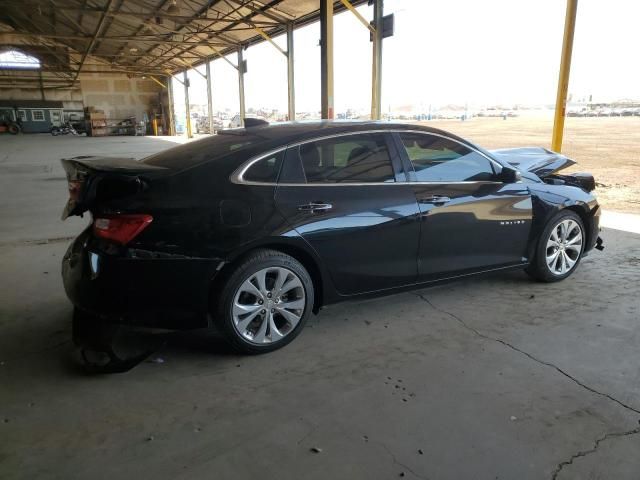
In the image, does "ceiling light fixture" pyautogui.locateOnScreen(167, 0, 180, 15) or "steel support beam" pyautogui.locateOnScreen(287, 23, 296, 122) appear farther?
"steel support beam" pyautogui.locateOnScreen(287, 23, 296, 122)

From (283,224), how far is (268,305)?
1.68ft

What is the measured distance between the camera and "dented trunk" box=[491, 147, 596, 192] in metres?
4.62

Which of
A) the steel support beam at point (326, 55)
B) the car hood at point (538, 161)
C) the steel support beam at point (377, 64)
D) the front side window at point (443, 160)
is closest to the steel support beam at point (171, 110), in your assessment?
the steel support beam at point (377, 64)

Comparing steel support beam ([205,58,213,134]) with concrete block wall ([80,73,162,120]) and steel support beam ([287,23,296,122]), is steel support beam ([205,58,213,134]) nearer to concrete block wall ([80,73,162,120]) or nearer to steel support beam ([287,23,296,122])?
steel support beam ([287,23,296,122])

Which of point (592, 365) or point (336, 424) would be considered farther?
point (592, 365)

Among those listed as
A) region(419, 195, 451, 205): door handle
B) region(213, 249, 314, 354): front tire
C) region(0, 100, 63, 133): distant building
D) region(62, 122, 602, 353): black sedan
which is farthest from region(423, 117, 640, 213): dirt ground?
region(0, 100, 63, 133): distant building

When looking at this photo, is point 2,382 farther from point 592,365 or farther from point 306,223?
point 592,365

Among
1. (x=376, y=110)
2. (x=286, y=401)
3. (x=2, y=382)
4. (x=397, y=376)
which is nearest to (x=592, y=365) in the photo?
(x=397, y=376)

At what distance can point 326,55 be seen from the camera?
11055 mm

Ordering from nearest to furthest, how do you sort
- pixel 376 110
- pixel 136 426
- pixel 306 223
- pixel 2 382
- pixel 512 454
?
pixel 512 454, pixel 136 426, pixel 2 382, pixel 306 223, pixel 376 110

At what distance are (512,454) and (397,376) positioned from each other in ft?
2.58

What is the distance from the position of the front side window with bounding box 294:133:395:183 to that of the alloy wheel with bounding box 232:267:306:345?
676mm

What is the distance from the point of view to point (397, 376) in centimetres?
280

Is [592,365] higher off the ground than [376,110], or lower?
lower
